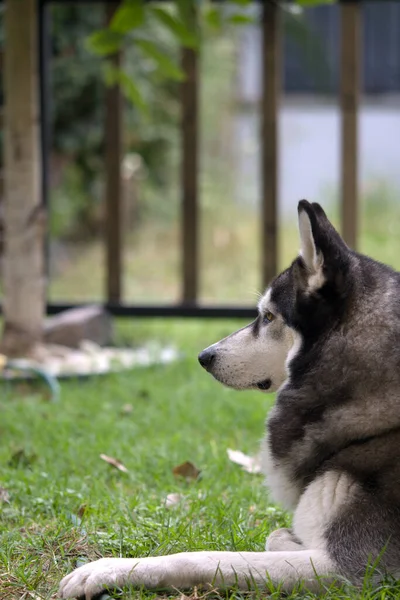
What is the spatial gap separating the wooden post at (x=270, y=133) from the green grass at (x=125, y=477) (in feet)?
3.60

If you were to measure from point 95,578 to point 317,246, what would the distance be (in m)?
0.98

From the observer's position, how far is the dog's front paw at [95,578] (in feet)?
6.56

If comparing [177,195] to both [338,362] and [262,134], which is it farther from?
[338,362]

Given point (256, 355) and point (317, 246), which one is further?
point (256, 355)

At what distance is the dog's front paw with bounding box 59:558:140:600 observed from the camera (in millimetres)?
1998

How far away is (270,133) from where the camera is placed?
5914 mm

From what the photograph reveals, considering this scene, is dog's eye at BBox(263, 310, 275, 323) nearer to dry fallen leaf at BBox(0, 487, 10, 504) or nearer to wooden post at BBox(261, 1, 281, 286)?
dry fallen leaf at BBox(0, 487, 10, 504)

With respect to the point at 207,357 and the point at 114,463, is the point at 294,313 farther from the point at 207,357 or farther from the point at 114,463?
the point at 114,463

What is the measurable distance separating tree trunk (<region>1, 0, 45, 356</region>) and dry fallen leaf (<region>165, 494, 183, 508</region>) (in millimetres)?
2597

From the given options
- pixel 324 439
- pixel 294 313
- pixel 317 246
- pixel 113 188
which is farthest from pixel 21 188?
pixel 324 439

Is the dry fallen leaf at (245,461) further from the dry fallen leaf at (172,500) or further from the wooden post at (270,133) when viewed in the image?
the wooden post at (270,133)

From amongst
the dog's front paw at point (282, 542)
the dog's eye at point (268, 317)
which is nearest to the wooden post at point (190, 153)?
the dog's eye at point (268, 317)

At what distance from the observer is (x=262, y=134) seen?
5934 mm

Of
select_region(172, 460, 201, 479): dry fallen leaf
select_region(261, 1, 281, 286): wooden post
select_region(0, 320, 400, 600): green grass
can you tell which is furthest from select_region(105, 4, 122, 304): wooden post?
select_region(172, 460, 201, 479): dry fallen leaf
